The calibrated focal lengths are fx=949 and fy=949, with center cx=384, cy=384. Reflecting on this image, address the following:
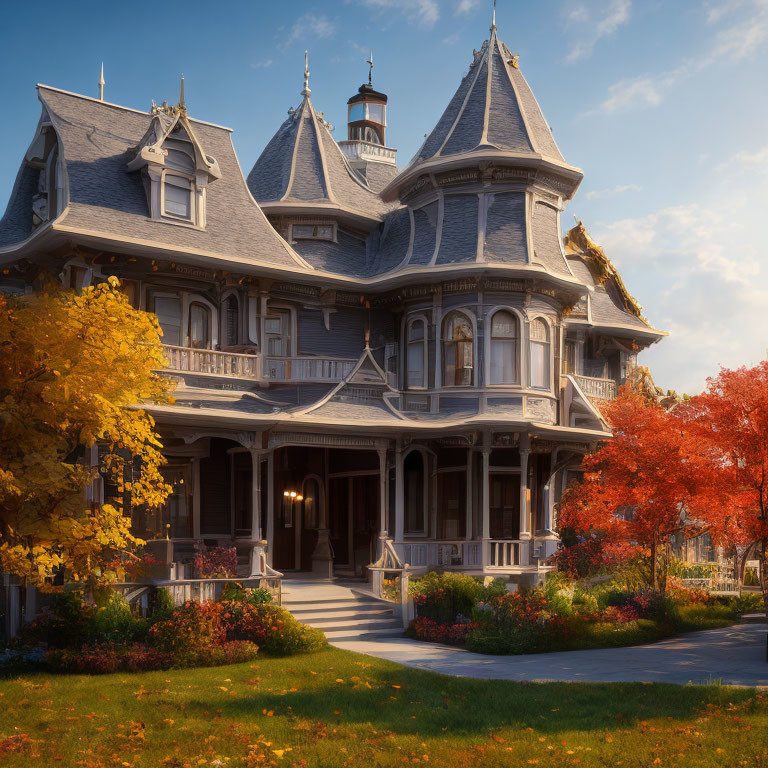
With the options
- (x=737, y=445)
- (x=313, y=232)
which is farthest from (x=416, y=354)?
(x=737, y=445)

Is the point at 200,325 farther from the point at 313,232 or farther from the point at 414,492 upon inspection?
the point at 414,492

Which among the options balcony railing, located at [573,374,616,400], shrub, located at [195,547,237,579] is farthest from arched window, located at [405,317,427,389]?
shrub, located at [195,547,237,579]

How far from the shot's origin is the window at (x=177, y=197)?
77.8 feet

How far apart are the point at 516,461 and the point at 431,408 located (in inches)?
129

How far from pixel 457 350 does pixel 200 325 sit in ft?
22.3

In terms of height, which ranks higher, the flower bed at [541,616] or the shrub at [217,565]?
the shrub at [217,565]

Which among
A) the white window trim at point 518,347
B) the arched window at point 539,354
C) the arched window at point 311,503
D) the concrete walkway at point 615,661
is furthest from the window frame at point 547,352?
the concrete walkway at point 615,661

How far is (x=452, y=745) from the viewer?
11555 mm

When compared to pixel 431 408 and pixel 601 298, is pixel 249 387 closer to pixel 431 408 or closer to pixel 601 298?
pixel 431 408

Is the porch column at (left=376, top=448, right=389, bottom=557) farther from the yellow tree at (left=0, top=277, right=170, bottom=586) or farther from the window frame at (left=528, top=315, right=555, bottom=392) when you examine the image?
the yellow tree at (left=0, top=277, right=170, bottom=586)

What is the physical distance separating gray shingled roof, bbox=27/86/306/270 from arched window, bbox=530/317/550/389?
6515mm

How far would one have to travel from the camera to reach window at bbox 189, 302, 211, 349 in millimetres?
24125

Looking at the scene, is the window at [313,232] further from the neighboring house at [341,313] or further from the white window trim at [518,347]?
the white window trim at [518,347]

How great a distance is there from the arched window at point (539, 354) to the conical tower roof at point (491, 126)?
4.38 m
